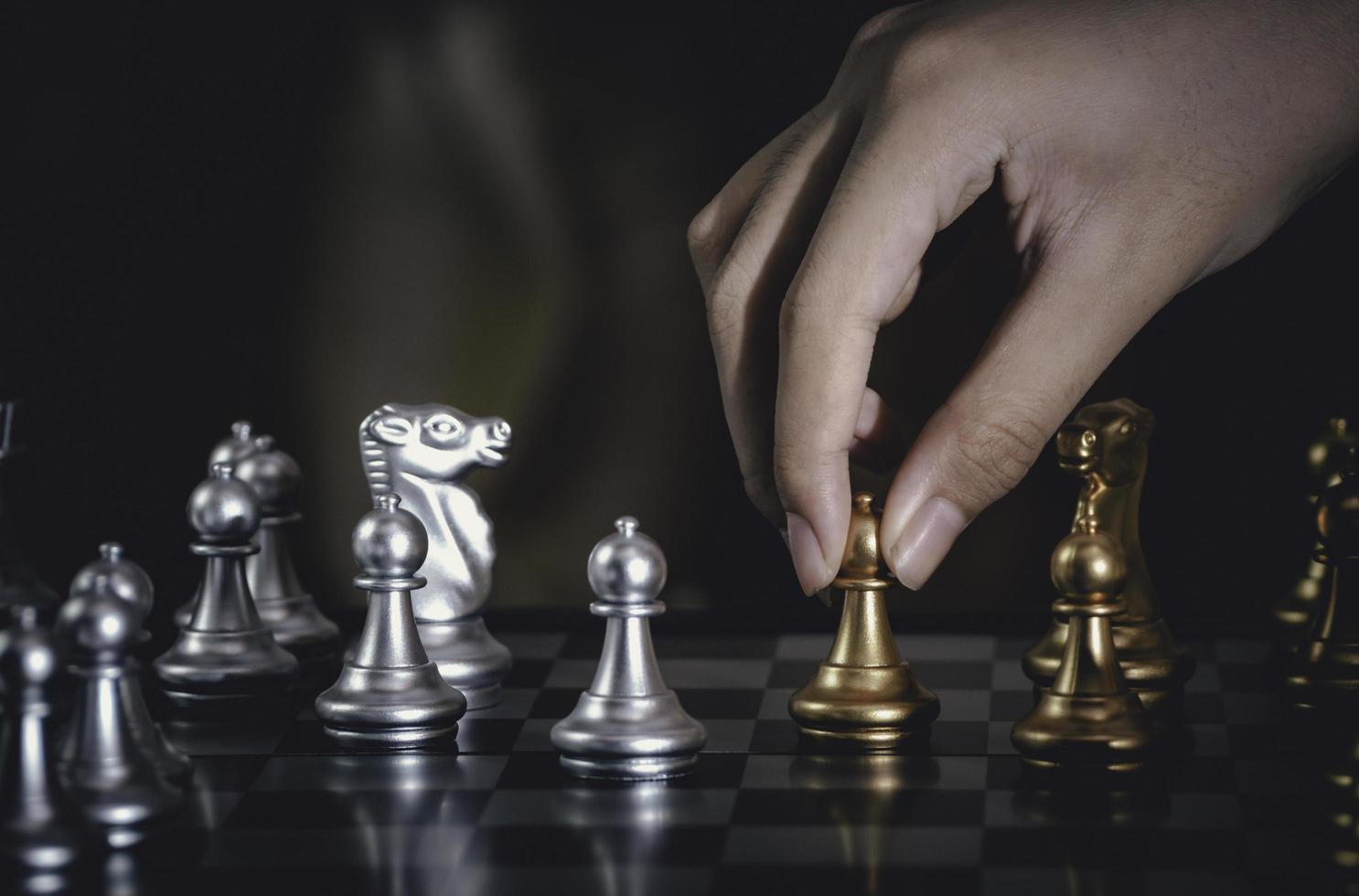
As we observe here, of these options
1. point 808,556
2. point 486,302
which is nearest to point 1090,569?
point 808,556

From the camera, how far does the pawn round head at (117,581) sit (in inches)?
40.4

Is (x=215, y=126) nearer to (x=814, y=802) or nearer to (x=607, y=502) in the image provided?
(x=607, y=502)

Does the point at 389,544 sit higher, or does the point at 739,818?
the point at 389,544

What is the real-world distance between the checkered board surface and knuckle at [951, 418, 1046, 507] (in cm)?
16

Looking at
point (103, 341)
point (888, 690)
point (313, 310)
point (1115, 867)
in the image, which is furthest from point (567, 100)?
point (1115, 867)

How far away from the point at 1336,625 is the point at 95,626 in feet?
2.68

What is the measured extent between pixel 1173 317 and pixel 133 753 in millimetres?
1025

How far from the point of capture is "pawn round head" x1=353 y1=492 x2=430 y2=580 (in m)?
1.15

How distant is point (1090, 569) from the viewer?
1.08 meters

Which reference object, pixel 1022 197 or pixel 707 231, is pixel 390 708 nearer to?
pixel 707 231

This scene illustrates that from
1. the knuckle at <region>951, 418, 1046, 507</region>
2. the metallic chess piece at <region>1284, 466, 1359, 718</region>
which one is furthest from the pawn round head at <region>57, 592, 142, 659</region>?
the metallic chess piece at <region>1284, 466, 1359, 718</region>

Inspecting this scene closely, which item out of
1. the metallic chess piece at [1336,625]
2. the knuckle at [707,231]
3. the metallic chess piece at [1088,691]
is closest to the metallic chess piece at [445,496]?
the knuckle at [707,231]

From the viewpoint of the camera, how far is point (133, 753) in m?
0.97

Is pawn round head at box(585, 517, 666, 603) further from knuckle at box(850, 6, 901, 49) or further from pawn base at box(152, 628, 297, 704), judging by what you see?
knuckle at box(850, 6, 901, 49)
